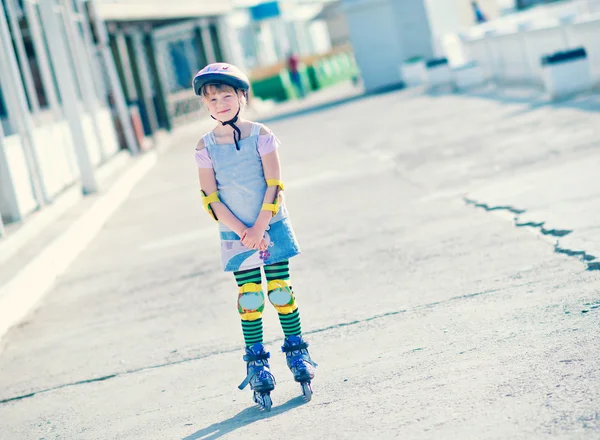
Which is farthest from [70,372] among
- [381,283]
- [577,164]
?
[577,164]

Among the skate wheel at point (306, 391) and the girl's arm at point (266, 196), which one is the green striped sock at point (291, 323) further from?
the girl's arm at point (266, 196)

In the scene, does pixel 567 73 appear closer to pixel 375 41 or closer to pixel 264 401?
pixel 264 401

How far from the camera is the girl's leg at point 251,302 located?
15.8 feet

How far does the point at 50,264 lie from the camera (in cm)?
1029

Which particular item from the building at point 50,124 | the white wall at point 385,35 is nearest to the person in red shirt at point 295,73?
the white wall at point 385,35

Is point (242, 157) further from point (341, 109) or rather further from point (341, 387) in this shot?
point (341, 109)

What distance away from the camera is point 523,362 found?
14.8 ft

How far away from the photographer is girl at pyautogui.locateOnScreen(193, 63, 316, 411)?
473cm

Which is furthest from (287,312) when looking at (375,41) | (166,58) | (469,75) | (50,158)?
(166,58)

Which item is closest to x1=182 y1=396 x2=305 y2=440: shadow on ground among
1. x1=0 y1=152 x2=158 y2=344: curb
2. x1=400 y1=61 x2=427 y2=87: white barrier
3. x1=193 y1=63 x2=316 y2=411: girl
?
x1=193 y1=63 x2=316 y2=411: girl

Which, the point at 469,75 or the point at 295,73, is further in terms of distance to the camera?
the point at 295,73

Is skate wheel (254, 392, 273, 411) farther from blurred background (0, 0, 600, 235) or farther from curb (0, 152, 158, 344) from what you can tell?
blurred background (0, 0, 600, 235)

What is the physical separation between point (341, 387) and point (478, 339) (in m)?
0.77

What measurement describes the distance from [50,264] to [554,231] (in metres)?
5.33
